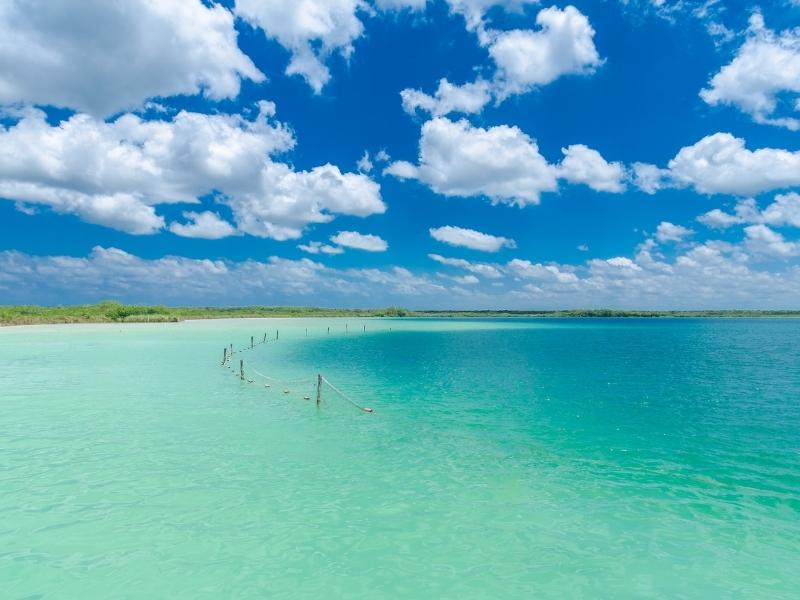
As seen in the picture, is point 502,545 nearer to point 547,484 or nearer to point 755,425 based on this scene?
point 547,484

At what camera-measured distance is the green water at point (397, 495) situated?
8609 millimetres

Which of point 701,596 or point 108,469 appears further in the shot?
point 108,469

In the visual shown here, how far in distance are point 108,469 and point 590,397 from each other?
74.0 ft

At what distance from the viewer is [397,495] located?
1221cm

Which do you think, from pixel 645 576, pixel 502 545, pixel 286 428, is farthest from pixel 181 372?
pixel 645 576

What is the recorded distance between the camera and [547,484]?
13.1 m

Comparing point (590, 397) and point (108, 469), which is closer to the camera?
point (108, 469)

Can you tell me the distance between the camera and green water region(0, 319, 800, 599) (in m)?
8.61

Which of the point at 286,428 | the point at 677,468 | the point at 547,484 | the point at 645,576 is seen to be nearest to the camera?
the point at 645,576

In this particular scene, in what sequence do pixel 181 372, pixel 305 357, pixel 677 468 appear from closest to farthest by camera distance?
pixel 677 468, pixel 181 372, pixel 305 357

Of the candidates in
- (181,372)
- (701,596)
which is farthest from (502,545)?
(181,372)

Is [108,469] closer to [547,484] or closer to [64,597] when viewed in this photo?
[64,597]


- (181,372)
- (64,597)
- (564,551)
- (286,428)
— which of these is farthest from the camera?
(181,372)

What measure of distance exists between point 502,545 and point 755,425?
16.2 meters
